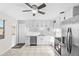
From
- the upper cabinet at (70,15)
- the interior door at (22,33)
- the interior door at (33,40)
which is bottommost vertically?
the interior door at (33,40)

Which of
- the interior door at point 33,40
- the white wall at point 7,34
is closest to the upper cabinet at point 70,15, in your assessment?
the interior door at point 33,40

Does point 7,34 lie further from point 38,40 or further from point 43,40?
point 43,40

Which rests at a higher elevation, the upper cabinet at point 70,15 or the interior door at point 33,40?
the upper cabinet at point 70,15

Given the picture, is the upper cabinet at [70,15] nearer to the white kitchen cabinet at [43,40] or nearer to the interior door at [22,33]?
the white kitchen cabinet at [43,40]

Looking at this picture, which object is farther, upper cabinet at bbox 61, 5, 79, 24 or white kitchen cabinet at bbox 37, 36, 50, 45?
white kitchen cabinet at bbox 37, 36, 50, 45

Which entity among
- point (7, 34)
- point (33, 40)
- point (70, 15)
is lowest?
point (33, 40)

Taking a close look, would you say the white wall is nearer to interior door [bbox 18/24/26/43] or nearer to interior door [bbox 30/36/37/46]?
interior door [bbox 18/24/26/43]

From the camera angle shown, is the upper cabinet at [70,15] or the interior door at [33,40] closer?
the upper cabinet at [70,15]

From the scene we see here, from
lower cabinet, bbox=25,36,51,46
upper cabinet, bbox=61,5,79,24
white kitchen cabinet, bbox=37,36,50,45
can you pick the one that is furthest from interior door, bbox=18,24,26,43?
upper cabinet, bbox=61,5,79,24

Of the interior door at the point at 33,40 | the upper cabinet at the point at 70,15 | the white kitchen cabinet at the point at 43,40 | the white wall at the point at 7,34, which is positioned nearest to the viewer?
the upper cabinet at the point at 70,15

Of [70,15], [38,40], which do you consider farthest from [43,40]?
[70,15]

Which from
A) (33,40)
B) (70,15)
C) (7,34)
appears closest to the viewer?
(70,15)

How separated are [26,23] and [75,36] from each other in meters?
0.95

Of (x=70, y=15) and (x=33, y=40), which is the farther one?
(x=33, y=40)
